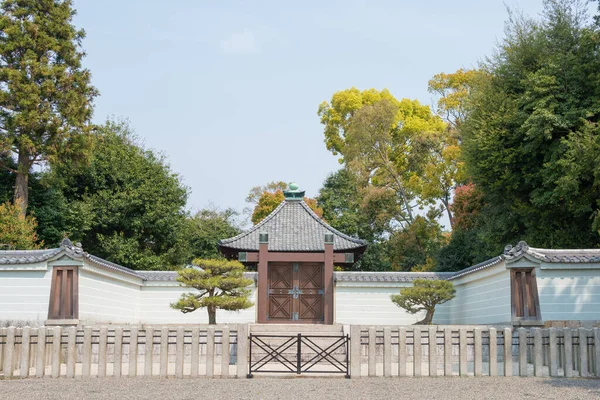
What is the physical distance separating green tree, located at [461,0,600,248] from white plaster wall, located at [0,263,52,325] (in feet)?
46.2

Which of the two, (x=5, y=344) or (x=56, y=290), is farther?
(x=56, y=290)

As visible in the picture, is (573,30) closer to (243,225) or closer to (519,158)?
(519,158)

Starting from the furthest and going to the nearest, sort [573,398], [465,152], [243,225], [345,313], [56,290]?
[243,225], [465,152], [345,313], [56,290], [573,398]

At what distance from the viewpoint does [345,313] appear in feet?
73.4

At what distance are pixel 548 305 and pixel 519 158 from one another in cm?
702

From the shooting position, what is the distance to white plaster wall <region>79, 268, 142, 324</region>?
17750 millimetres

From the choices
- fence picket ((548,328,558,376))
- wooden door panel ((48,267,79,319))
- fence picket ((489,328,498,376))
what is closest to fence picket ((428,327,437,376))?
fence picket ((489,328,498,376))

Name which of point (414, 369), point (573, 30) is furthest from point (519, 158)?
point (414, 369)

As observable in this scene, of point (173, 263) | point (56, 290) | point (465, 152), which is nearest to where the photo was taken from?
point (56, 290)

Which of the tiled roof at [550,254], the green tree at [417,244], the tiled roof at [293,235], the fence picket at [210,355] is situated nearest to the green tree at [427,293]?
the tiled roof at [550,254]

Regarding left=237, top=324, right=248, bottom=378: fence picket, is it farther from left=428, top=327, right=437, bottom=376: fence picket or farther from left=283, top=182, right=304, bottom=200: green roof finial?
left=283, top=182, right=304, bottom=200: green roof finial

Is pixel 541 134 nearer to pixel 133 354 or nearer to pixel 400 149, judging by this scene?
pixel 133 354

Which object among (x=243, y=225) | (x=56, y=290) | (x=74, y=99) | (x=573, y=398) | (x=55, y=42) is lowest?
(x=573, y=398)

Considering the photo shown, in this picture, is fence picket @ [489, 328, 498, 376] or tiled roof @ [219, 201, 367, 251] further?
tiled roof @ [219, 201, 367, 251]
